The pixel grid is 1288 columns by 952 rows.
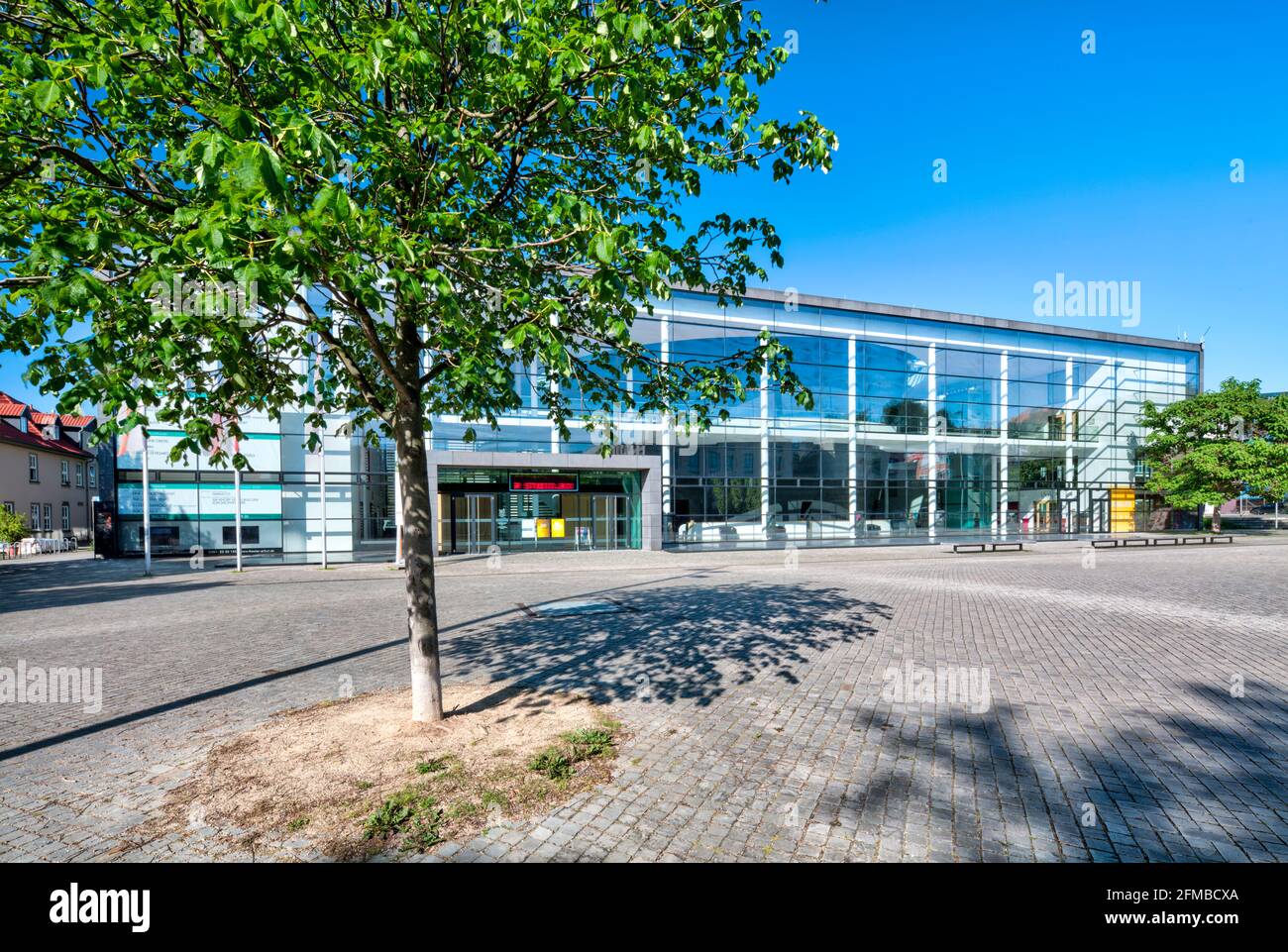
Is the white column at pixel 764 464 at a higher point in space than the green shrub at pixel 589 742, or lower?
higher

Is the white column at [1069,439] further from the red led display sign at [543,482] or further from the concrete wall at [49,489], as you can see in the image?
the concrete wall at [49,489]

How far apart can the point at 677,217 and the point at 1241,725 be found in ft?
22.9

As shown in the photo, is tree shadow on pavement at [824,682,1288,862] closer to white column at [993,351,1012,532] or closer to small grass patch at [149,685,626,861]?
small grass patch at [149,685,626,861]

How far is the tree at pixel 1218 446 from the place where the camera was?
117 ft

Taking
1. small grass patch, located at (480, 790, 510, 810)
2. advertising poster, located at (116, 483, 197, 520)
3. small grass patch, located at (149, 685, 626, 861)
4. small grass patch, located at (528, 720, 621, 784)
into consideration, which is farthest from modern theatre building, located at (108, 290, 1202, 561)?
small grass patch, located at (480, 790, 510, 810)

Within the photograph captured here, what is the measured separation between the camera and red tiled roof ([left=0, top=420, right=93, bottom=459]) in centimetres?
3872

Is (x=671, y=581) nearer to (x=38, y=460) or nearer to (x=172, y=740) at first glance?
(x=172, y=740)

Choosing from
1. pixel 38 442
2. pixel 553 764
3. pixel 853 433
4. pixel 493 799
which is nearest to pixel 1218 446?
→ pixel 853 433

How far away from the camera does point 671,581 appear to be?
55.9ft

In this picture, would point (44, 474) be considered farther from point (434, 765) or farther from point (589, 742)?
point (589, 742)

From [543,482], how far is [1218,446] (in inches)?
1570

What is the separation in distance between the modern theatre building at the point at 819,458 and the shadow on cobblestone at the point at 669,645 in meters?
11.5

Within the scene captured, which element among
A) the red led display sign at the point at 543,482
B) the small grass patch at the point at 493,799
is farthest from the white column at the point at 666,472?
the small grass patch at the point at 493,799
